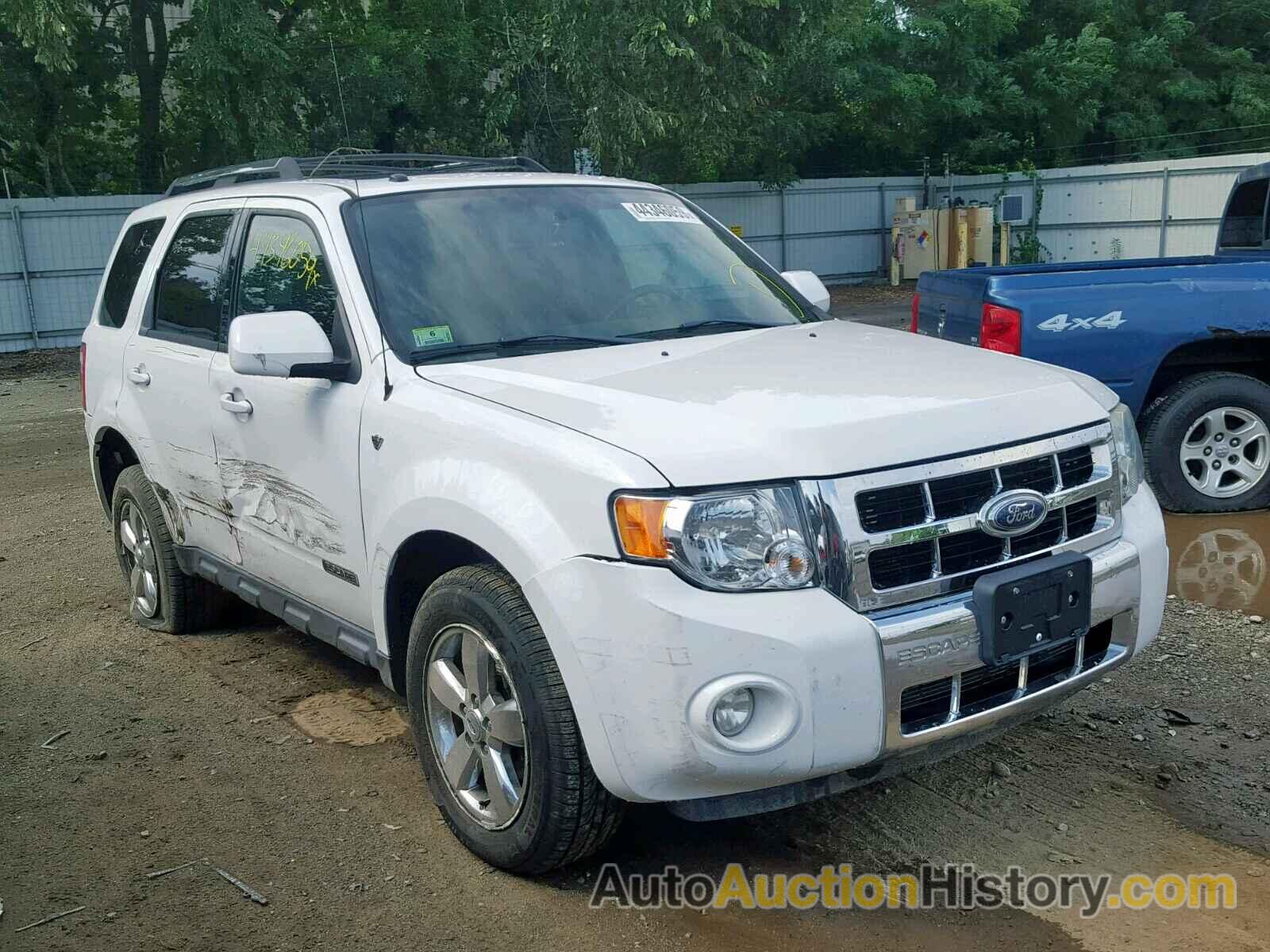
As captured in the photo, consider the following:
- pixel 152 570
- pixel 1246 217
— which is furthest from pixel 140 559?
pixel 1246 217

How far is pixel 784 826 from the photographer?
3.69m

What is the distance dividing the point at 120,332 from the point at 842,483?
3.89 metres

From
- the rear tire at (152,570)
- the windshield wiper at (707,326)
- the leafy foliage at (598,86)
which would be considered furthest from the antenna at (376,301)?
the leafy foliage at (598,86)

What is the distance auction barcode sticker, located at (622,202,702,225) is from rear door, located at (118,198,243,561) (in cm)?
153

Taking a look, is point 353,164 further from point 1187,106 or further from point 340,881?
point 1187,106

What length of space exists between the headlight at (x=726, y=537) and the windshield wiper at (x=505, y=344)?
1.12 meters

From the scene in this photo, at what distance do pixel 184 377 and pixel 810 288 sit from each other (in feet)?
7.99

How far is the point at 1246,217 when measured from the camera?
843 centimetres

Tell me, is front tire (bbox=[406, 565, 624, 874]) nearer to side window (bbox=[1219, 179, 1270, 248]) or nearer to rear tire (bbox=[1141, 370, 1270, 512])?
rear tire (bbox=[1141, 370, 1270, 512])

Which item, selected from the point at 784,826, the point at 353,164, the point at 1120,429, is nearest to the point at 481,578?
the point at 784,826

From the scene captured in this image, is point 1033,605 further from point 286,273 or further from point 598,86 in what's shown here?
point 598,86

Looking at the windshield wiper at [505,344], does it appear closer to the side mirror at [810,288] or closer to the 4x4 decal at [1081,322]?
the side mirror at [810,288]

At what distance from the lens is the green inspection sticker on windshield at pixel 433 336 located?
12.6ft

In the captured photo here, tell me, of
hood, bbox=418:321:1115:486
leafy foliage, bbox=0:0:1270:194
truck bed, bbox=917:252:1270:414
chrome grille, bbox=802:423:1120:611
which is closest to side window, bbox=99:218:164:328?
hood, bbox=418:321:1115:486
